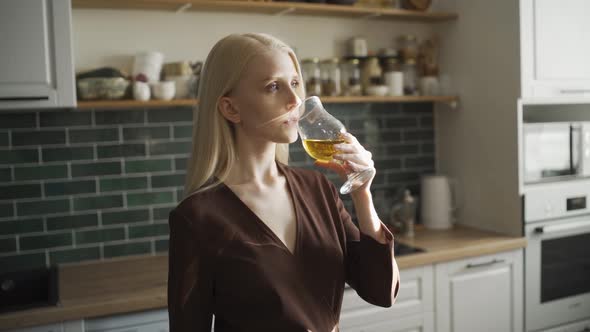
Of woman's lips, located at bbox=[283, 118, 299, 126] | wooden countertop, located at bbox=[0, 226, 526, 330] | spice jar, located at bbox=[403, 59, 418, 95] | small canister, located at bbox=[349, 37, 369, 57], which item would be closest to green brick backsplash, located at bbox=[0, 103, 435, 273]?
wooden countertop, located at bbox=[0, 226, 526, 330]

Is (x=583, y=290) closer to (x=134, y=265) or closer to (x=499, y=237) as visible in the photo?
(x=499, y=237)

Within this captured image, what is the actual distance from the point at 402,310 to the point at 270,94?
1516mm

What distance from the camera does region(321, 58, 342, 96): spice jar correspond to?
9.21 ft

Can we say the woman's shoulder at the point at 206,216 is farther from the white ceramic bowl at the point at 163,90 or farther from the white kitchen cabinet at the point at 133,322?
the white ceramic bowl at the point at 163,90

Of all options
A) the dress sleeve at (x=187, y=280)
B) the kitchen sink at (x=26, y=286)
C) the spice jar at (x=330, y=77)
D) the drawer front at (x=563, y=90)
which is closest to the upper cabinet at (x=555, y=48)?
the drawer front at (x=563, y=90)

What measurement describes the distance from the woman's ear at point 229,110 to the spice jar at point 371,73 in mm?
1725

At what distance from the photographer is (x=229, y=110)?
1.32 m

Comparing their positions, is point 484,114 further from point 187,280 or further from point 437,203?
point 187,280

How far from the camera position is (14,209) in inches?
97.0

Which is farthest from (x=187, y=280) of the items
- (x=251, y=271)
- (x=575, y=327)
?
(x=575, y=327)

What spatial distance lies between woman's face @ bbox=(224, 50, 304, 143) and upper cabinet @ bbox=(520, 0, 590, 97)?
5.77 ft

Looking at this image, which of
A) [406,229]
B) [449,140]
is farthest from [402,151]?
[406,229]

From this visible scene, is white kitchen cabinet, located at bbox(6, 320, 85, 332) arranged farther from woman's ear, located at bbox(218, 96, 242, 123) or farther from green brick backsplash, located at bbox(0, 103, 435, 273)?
woman's ear, located at bbox(218, 96, 242, 123)

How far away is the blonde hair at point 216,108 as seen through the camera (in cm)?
128
